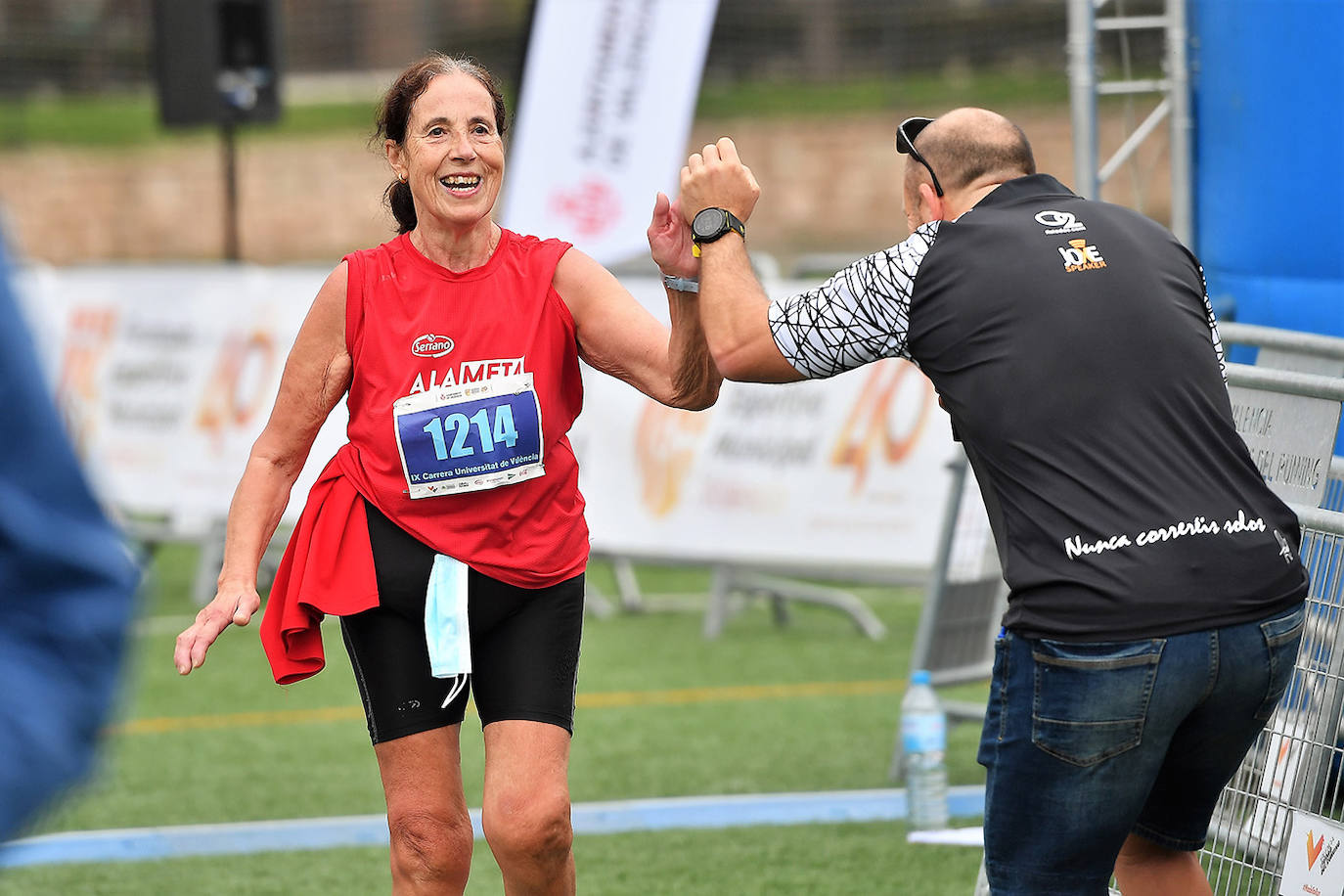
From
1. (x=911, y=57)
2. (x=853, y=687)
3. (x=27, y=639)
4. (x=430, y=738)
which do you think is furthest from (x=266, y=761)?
(x=911, y=57)

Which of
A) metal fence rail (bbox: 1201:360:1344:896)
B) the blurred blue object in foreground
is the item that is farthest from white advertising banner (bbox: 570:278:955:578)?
the blurred blue object in foreground

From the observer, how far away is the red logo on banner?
10.5 meters

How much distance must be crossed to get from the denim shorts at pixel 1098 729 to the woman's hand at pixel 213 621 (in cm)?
149

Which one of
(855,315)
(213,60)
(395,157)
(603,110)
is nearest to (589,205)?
(603,110)

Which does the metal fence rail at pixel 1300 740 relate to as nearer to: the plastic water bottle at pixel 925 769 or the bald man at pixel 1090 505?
the bald man at pixel 1090 505

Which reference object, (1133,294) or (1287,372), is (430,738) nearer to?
(1133,294)

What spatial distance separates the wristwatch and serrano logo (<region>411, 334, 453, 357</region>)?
2.12ft

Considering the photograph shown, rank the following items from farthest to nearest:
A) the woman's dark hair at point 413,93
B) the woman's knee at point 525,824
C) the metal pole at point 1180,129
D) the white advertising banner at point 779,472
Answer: the white advertising banner at point 779,472 → the metal pole at point 1180,129 → the woman's dark hair at point 413,93 → the woman's knee at point 525,824

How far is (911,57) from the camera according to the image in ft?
101

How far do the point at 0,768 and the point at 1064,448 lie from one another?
2.05m

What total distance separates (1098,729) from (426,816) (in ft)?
4.73

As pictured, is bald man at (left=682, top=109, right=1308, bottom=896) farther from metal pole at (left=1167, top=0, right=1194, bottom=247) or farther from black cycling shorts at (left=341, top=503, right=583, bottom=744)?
metal pole at (left=1167, top=0, right=1194, bottom=247)

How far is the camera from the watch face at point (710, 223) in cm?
342

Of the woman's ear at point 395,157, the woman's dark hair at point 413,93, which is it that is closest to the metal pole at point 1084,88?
the woman's dark hair at point 413,93
